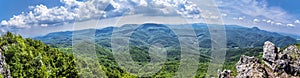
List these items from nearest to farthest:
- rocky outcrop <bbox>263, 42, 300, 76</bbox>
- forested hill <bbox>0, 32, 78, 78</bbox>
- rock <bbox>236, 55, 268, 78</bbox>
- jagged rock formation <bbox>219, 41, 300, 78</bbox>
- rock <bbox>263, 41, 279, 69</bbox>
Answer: rock <bbox>236, 55, 268, 78</bbox> < jagged rock formation <bbox>219, 41, 300, 78</bbox> < rocky outcrop <bbox>263, 42, 300, 76</bbox> < rock <bbox>263, 41, 279, 69</bbox> < forested hill <bbox>0, 32, 78, 78</bbox>

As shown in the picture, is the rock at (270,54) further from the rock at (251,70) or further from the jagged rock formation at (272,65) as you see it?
the rock at (251,70)

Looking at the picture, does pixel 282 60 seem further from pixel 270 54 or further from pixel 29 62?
pixel 29 62

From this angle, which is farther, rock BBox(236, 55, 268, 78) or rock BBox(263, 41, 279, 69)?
A: rock BBox(263, 41, 279, 69)

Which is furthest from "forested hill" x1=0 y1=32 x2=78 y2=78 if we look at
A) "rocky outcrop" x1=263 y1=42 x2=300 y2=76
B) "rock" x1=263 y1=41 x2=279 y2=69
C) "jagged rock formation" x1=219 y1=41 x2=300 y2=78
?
"rocky outcrop" x1=263 y1=42 x2=300 y2=76

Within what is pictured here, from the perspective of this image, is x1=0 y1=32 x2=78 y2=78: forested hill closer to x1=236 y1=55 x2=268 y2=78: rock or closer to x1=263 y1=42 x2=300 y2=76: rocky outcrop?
x1=236 y1=55 x2=268 y2=78: rock

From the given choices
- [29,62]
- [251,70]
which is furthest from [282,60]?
[29,62]

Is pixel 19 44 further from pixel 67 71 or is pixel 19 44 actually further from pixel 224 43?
pixel 224 43
